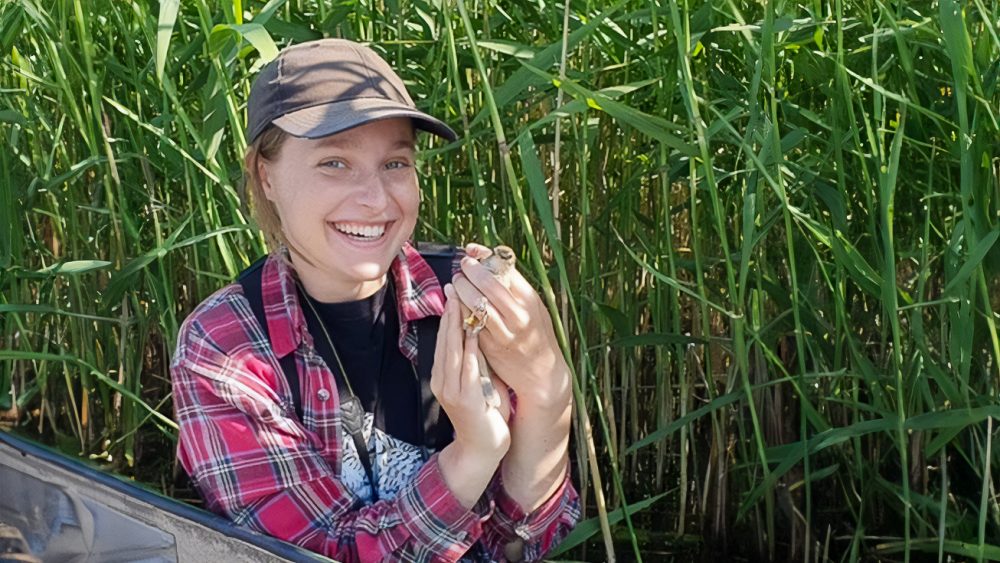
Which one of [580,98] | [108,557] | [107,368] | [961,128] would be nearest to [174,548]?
[108,557]

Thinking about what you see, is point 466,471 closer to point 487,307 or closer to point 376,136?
point 487,307

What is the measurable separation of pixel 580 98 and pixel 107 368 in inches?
49.8

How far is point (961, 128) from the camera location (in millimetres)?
1497

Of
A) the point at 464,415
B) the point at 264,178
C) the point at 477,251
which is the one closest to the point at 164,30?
the point at 264,178

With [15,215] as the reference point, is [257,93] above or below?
above

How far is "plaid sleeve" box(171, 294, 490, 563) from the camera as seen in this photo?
1423 millimetres

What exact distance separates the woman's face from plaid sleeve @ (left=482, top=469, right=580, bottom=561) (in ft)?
0.91

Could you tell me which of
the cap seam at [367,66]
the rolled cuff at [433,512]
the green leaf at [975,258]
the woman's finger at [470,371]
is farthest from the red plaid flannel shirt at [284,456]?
the green leaf at [975,258]

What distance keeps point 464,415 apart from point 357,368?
206 millimetres

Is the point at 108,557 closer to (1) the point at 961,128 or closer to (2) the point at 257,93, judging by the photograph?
(2) the point at 257,93

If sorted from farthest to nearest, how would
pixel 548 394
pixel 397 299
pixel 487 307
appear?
pixel 397 299, pixel 548 394, pixel 487 307

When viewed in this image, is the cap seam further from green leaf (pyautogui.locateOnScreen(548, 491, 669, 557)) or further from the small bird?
green leaf (pyautogui.locateOnScreen(548, 491, 669, 557))

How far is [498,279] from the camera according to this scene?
1.36 meters

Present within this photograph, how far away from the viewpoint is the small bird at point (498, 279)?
1.36 metres
